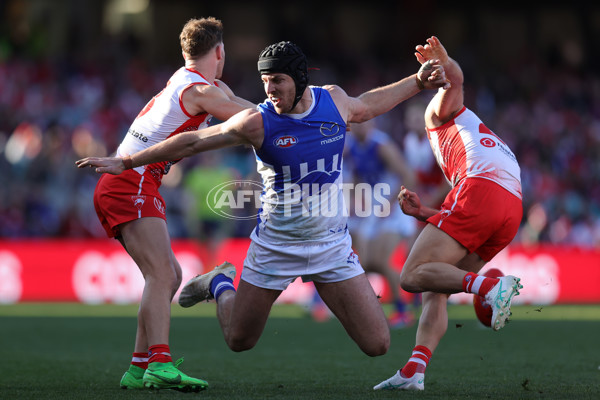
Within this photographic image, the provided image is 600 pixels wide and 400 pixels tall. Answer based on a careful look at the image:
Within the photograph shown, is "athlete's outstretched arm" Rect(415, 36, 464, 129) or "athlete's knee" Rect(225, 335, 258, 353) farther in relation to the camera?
"athlete's outstretched arm" Rect(415, 36, 464, 129)

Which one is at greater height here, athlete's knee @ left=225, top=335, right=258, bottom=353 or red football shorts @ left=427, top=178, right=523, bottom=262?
red football shorts @ left=427, top=178, right=523, bottom=262

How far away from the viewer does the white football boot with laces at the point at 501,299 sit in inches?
218

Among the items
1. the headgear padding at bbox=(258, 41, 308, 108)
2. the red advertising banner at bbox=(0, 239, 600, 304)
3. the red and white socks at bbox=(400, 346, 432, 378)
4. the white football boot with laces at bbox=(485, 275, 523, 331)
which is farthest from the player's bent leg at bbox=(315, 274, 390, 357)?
the red advertising banner at bbox=(0, 239, 600, 304)

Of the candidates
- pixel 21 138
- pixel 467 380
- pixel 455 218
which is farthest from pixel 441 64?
pixel 21 138

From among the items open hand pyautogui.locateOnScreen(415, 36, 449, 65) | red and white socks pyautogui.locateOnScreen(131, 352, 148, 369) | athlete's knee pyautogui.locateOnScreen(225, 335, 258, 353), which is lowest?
red and white socks pyautogui.locateOnScreen(131, 352, 148, 369)

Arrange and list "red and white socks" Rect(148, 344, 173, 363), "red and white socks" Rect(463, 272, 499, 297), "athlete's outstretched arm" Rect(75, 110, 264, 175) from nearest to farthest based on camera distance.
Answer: "athlete's outstretched arm" Rect(75, 110, 264, 175) < "red and white socks" Rect(463, 272, 499, 297) < "red and white socks" Rect(148, 344, 173, 363)

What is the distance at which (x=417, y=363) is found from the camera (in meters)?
6.10

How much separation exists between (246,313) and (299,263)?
51 centimetres

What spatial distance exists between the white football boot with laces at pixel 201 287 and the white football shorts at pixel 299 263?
0.67 metres

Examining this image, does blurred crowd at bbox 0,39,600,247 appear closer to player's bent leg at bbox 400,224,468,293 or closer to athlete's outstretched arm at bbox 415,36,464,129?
athlete's outstretched arm at bbox 415,36,464,129

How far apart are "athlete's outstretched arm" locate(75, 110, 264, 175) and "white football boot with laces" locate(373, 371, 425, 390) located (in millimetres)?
1859

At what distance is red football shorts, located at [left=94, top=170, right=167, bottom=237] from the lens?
6.11m

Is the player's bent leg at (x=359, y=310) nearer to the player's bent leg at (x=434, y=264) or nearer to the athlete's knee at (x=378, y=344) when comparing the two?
the athlete's knee at (x=378, y=344)

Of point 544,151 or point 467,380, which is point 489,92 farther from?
point 467,380
